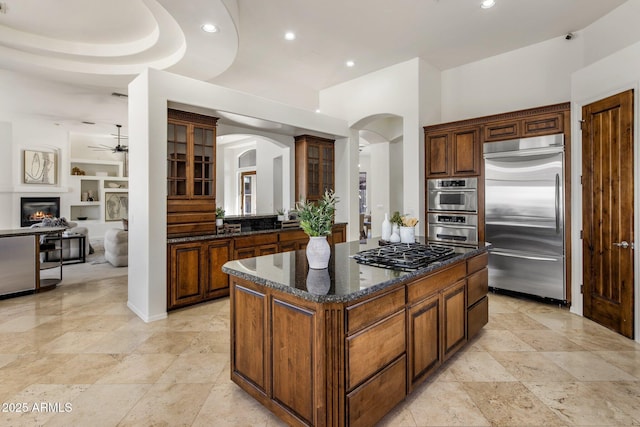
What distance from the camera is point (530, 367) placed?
267 centimetres

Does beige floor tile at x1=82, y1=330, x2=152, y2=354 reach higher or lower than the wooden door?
lower

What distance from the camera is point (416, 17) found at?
3945 millimetres

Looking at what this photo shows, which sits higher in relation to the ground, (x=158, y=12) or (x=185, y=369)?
(x=158, y=12)

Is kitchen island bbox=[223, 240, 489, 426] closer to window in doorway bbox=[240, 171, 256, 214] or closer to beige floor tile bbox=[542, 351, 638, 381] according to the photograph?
beige floor tile bbox=[542, 351, 638, 381]

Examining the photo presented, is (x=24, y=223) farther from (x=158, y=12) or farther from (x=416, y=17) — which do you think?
(x=416, y=17)

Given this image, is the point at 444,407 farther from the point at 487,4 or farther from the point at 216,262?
the point at 487,4

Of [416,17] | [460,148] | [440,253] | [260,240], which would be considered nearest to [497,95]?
[460,148]

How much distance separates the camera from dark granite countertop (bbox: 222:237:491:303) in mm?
1650

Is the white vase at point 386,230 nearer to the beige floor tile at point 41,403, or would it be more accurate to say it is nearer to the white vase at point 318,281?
the white vase at point 318,281

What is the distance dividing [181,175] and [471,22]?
4.10 meters

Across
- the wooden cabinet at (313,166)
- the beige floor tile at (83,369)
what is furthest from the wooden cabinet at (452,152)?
the beige floor tile at (83,369)

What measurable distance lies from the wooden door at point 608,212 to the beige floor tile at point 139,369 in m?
4.30

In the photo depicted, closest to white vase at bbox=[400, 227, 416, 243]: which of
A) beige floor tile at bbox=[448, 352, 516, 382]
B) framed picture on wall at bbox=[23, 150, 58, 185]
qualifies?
beige floor tile at bbox=[448, 352, 516, 382]

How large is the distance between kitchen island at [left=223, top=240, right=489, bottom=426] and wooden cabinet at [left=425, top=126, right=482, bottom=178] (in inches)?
106
